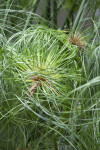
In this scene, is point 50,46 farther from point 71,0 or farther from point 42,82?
point 71,0

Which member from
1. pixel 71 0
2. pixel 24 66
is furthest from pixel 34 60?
pixel 71 0

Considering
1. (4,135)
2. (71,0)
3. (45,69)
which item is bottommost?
(4,135)

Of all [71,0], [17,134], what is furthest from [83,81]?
[71,0]

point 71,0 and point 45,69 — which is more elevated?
point 71,0

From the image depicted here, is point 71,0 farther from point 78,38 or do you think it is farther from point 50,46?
point 50,46

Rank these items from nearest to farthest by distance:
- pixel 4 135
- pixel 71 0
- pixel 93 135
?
pixel 93 135, pixel 4 135, pixel 71 0

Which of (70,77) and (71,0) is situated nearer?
(70,77)

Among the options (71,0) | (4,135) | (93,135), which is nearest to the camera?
(93,135)

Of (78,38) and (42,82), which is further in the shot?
(78,38)

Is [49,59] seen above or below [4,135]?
above
